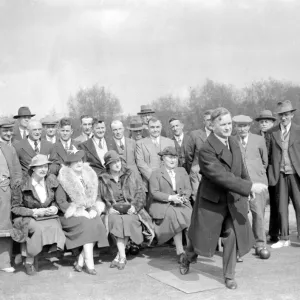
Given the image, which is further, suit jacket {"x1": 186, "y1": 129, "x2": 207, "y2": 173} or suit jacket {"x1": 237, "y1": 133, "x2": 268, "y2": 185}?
suit jacket {"x1": 186, "y1": 129, "x2": 207, "y2": 173}

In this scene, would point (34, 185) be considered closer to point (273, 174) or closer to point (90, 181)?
point (90, 181)

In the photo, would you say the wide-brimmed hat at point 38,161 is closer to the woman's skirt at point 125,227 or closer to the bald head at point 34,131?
the bald head at point 34,131

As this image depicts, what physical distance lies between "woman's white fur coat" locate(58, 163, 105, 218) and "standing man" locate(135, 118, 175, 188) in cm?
103

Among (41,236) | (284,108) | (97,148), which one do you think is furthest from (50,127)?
(284,108)

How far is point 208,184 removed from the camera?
217 inches

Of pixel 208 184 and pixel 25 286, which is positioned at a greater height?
pixel 208 184

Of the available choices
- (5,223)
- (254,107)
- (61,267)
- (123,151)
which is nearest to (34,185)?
(5,223)

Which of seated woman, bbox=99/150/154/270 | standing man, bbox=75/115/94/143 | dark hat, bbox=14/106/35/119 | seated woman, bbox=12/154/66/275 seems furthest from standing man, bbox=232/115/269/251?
dark hat, bbox=14/106/35/119

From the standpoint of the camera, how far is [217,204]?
17.9 ft

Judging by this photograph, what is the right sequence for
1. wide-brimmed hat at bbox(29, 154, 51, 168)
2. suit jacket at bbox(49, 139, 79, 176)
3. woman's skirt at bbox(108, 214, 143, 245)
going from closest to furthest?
wide-brimmed hat at bbox(29, 154, 51, 168), woman's skirt at bbox(108, 214, 143, 245), suit jacket at bbox(49, 139, 79, 176)

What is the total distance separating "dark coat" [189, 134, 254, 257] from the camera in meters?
5.39

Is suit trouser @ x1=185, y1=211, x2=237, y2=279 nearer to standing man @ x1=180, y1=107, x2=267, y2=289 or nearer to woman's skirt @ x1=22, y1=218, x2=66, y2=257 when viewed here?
standing man @ x1=180, y1=107, x2=267, y2=289

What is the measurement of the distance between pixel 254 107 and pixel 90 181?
1285 inches

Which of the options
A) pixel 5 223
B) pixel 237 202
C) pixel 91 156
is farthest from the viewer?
pixel 91 156
